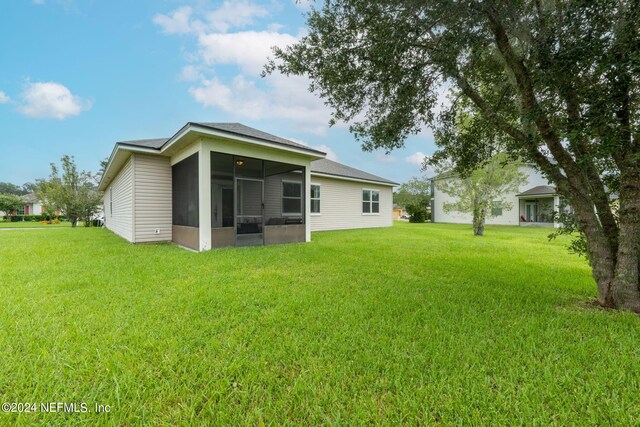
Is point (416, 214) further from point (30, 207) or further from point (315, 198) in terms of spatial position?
point (30, 207)

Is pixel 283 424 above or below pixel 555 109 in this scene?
below

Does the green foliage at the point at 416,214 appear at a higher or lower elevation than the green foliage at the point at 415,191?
lower

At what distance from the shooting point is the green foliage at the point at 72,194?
19.4 m

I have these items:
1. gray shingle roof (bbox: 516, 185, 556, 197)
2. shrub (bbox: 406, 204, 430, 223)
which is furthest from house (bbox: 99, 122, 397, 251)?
gray shingle roof (bbox: 516, 185, 556, 197)

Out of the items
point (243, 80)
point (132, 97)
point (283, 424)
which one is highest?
point (132, 97)

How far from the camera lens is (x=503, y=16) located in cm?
301

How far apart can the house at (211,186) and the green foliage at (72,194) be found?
38.9 ft

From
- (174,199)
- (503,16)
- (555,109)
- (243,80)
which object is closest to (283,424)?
(503,16)

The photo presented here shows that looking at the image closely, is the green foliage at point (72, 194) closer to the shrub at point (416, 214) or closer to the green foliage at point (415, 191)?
the shrub at point (416, 214)

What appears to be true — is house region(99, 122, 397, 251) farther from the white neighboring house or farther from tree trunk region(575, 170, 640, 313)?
the white neighboring house

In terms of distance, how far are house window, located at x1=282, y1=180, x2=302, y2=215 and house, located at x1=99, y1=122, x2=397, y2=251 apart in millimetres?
41

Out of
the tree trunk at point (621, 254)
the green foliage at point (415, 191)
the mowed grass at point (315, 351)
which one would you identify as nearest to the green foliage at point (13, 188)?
the green foliage at point (415, 191)

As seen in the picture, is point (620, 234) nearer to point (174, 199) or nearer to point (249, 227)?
point (249, 227)

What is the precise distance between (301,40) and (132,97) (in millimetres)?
16360
